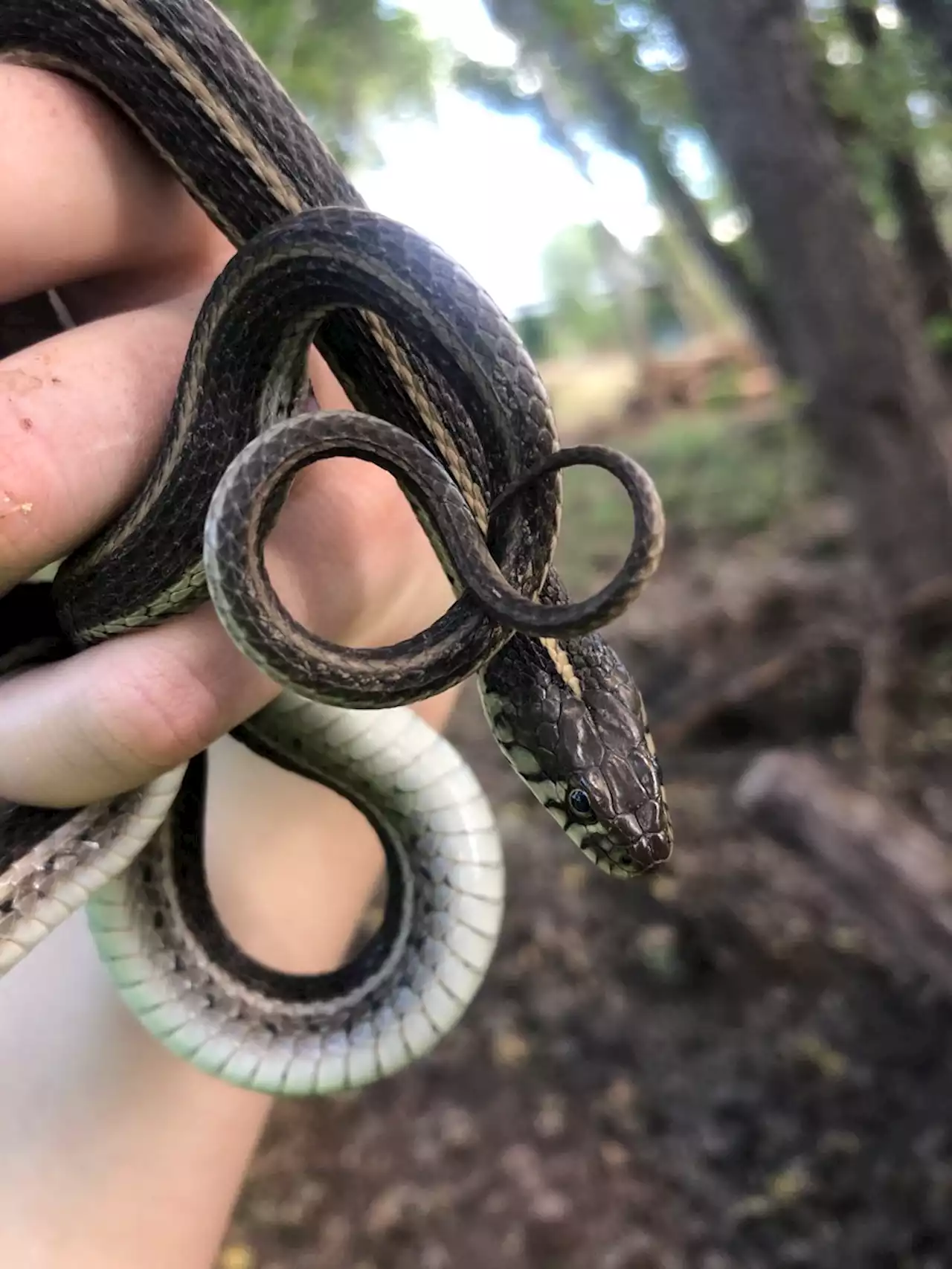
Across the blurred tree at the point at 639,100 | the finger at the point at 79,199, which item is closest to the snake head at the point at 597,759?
the finger at the point at 79,199

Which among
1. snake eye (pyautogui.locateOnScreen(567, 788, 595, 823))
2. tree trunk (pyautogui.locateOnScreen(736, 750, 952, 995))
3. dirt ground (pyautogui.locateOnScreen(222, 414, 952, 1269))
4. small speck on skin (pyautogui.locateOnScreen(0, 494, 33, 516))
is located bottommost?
dirt ground (pyautogui.locateOnScreen(222, 414, 952, 1269))

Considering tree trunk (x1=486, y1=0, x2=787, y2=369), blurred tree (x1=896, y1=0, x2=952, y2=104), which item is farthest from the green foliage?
blurred tree (x1=896, y1=0, x2=952, y2=104)

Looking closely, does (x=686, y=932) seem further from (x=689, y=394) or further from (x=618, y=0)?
(x=689, y=394)

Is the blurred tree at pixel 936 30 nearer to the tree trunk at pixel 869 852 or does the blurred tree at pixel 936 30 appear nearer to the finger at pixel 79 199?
the tree trunk at pixel 869 852

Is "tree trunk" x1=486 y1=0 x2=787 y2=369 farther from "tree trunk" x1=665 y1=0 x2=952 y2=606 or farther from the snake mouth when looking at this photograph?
the snake mouth

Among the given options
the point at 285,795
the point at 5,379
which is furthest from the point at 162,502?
the point at 285,795

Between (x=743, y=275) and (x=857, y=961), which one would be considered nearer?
(x=857, y=961)

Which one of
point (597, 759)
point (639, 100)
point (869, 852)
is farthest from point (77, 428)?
point (639, 100)
